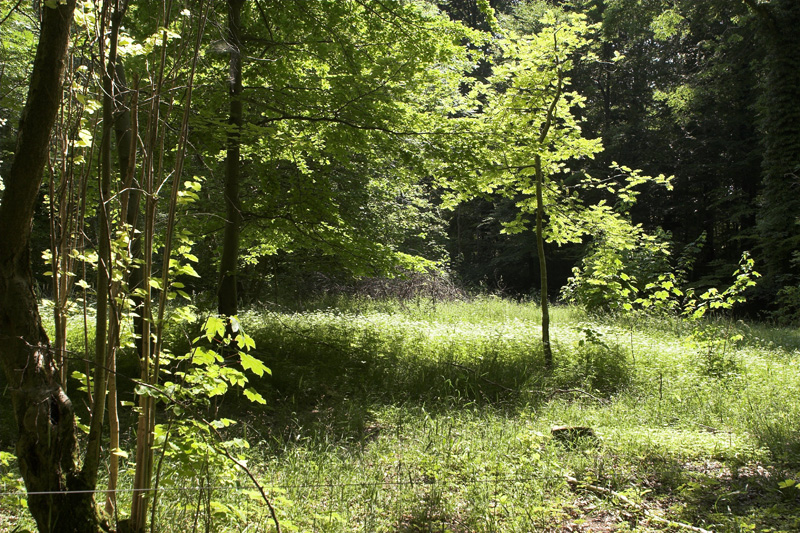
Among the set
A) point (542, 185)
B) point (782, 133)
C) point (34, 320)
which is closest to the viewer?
point (34, 320)

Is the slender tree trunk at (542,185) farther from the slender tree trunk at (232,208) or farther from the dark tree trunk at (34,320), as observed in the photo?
the dark tree trunk at (34,320)

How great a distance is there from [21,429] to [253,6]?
6953mm

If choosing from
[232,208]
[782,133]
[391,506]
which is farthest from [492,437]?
[782,133]

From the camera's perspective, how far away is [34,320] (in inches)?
72.4

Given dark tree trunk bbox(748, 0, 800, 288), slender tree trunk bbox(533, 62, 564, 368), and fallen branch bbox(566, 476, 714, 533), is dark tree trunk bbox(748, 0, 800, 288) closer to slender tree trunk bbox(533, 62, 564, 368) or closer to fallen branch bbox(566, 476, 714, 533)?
slender tree trunk bbox(533, 62, 564, 368)

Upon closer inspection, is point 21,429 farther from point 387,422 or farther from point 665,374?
point 665,374

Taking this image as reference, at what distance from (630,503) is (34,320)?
3.61m

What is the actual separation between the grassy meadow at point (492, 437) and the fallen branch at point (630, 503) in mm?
18

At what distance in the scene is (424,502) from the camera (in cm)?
343

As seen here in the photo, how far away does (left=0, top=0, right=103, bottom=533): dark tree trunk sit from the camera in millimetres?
1785

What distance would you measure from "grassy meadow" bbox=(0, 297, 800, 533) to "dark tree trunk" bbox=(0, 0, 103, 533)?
1.27ft

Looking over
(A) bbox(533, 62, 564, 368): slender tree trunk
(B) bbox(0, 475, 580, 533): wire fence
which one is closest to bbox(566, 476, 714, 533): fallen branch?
(B) bbox(0, 475, 580, 533): wire fence

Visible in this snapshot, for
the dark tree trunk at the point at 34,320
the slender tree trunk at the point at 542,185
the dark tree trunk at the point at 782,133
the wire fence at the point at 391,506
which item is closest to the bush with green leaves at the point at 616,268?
the slender tree trunk at the point at 542,185

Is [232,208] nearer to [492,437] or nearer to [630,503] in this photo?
[492,437]
